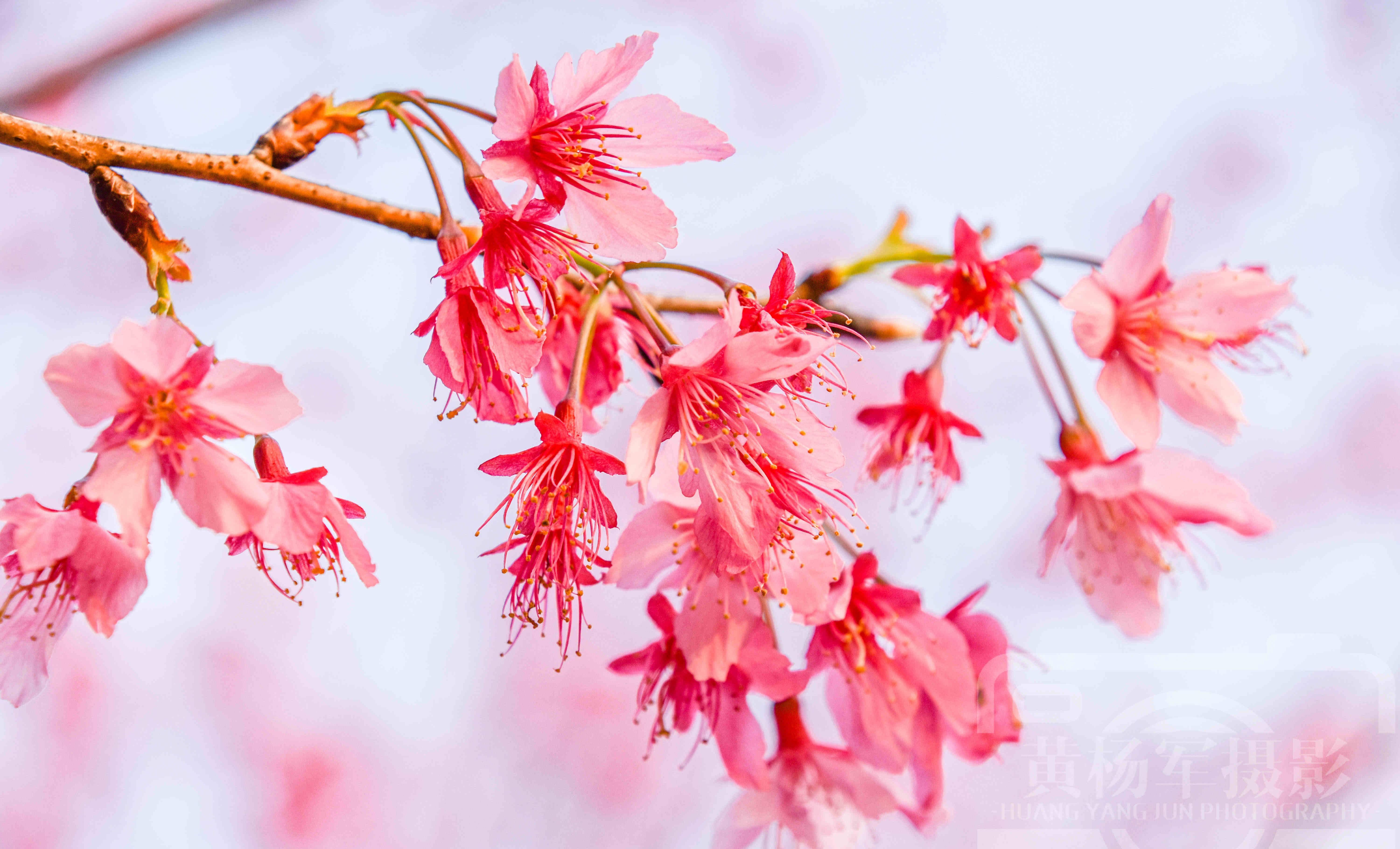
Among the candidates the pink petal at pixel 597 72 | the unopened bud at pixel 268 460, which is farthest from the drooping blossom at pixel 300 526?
the pink petal at pixel 597 72

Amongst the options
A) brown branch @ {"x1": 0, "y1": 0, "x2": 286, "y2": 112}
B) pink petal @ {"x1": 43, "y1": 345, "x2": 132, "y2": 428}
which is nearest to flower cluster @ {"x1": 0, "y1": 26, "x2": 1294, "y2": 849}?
pink petal @ {"x1": 43, "y1": 345, "x2": 132, "y2": 428}

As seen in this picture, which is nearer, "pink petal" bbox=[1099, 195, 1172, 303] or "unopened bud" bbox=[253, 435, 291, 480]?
"unopened bud" bbox=[253, 435, 291, 480]

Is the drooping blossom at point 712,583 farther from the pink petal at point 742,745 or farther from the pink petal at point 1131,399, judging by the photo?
the pink petal at point 1131,399

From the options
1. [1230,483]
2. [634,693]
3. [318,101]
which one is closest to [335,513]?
[318,101]

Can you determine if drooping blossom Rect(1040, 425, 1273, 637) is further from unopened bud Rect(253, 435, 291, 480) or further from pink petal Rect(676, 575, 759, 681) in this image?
unopened bud Rect(253, 435, 291, 480)

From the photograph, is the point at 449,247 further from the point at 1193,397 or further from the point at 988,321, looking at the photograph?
the point at 1193,397

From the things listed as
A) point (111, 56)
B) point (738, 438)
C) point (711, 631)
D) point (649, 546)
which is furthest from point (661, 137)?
point (111, 56)

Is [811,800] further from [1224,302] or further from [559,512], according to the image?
[1224,302]
